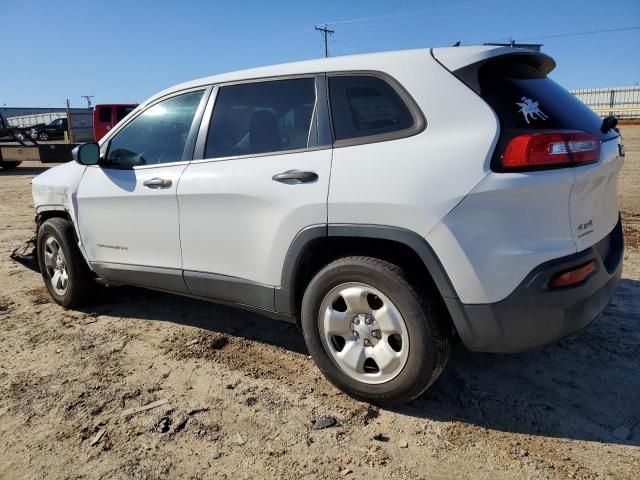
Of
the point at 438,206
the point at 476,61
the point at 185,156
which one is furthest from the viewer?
the point at 185,156

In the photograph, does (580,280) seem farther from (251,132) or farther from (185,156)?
(185,156)

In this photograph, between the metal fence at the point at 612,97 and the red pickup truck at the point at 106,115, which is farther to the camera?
the metal fence at the point at 612,97

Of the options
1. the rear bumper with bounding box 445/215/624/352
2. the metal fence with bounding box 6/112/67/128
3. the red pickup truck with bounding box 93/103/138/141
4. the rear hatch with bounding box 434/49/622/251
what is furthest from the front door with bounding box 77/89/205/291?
the metal fence with bounding box 6/112/67/128

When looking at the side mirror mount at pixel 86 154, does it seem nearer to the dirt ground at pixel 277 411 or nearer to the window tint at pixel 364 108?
the dirt ground at pixel 277 411

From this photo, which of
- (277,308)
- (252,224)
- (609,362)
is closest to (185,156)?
(252,224)

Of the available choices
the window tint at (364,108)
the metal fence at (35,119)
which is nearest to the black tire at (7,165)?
the window tint at (364,108)

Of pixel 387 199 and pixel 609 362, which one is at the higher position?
pixel 387 199

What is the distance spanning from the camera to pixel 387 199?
252 centimetres

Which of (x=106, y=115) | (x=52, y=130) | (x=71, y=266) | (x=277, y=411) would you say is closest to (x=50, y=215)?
(x=71, y=266)

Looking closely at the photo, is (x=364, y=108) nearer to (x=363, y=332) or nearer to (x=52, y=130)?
Answer: (x=363, y=332)

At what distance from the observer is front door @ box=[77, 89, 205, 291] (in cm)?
354

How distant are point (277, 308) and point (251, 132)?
1.10 metres

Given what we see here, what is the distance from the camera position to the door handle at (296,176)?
9.18 feet

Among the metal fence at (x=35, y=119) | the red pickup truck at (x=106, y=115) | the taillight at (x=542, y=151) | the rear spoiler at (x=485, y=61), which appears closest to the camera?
the taillight at (x=542, y=151)
